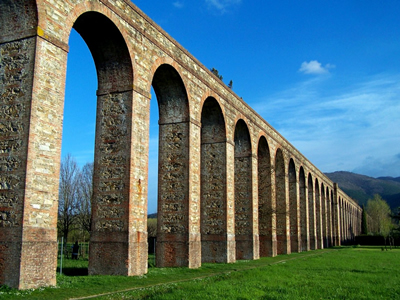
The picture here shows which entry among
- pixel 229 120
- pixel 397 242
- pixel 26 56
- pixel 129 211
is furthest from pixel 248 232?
pixel 397 242

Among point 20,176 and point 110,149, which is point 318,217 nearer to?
point 110,149

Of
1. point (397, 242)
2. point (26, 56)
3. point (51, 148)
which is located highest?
point (26, 56)

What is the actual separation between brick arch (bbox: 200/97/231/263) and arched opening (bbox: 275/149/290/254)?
11.2 metres

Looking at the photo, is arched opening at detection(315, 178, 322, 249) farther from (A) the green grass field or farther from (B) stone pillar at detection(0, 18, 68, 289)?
(B) stone pillar at detection(0, 18, 68, 289)

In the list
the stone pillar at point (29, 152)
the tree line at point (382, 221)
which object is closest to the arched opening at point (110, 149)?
the stone pillar at point (29, 152)

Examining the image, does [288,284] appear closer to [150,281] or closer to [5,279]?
[150,281]

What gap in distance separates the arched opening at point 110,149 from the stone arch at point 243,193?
11.4 metres

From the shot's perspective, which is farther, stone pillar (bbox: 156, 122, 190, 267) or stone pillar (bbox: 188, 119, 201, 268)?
stone pillar (bbox: 188, 119, 201, 268)

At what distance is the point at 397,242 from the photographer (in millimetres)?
56781

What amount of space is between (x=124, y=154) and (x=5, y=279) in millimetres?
5594

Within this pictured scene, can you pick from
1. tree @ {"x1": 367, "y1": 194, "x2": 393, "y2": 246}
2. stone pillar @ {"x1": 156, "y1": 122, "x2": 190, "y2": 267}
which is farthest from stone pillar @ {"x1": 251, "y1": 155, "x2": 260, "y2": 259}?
tree @ {"x1": 367, "y1": 194, "x2": 393, "y2": 246}

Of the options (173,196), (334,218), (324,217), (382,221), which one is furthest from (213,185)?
(382,221)

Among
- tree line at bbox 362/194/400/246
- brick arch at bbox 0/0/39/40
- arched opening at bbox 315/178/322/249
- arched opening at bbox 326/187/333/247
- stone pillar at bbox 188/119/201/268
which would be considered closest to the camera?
brick arch at bbox 0/0/39/40

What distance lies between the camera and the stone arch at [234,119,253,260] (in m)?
24.4
